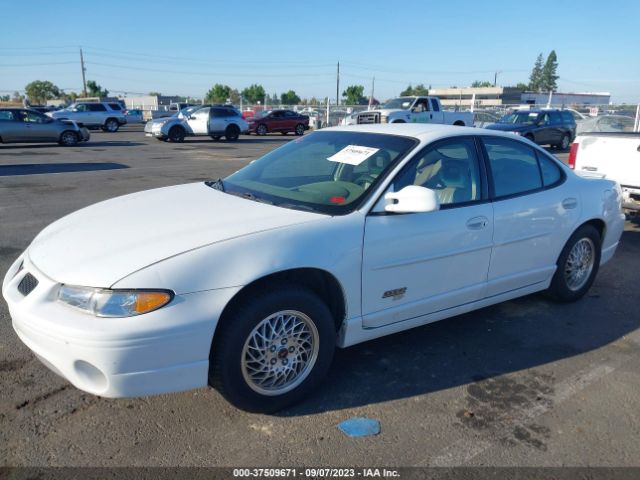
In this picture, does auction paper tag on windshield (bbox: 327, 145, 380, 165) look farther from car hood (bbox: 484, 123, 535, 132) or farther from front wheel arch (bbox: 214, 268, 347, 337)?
car hood (bbox: 484, 123, 535, 132)

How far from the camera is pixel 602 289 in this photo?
17.5 feet

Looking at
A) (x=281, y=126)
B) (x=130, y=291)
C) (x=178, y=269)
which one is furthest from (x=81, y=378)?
(x=281, y=126)

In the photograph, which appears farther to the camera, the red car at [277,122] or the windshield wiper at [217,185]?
the red car at [277,122]

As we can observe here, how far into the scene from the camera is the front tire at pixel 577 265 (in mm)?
4566

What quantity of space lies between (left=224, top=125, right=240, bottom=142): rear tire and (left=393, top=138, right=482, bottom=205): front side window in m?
22.5

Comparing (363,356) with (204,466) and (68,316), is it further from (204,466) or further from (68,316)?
(68,316)

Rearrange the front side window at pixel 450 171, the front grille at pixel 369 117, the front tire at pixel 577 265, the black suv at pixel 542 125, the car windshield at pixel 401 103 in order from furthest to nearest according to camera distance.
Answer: the car windshield at pixel 401 103 → the front grille at pixel 369 117 → the black suv at pixel 542 125 → the front tire at pixel 577 265 → the front side window at pixel 450 171

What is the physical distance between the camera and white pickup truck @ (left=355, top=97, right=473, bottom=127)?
2195 cm

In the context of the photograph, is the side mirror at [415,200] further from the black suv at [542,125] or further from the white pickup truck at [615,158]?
the black suv at [542,125]

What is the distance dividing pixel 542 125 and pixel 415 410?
19078 millimetres

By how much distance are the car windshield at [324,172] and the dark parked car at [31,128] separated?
17971 millimetres

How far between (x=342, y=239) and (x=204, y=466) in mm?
Answer: 1387

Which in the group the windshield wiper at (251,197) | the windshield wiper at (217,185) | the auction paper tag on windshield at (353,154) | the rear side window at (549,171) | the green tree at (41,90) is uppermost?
the auction paper tag on windshield at (353,154)

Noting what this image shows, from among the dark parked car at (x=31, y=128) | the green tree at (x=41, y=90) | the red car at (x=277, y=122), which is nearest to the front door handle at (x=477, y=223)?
the dark parked car at (x=31, y=128)
